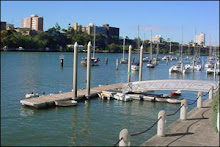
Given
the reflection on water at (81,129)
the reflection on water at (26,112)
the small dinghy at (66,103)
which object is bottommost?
the reflection on water at (81,129)

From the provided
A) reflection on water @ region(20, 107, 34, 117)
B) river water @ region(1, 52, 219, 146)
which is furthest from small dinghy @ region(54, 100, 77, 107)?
reflection on water @ region(20, 107, 34, 117)

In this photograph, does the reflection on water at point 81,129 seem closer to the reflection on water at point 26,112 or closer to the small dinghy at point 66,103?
the small dinghy at point 66,103

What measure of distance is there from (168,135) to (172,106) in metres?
14.6

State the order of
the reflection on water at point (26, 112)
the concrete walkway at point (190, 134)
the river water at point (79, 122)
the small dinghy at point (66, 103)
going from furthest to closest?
the small dinghy at point (66, 103)
the reflection on water at point (26, 112)
the river water at point (79, 122)
the concrete walkway at point (190, 134)

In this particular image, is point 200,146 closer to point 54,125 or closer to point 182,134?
point 182,134

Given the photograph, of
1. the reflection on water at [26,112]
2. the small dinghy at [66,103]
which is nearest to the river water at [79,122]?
the reflection on water at [26,112]

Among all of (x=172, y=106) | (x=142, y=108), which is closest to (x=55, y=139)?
(x=142, y=108)

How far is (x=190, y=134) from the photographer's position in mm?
14562

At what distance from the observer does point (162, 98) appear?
30250 millimetres

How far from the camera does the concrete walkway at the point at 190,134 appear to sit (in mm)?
13177

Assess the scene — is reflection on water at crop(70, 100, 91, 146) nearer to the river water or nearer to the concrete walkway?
the river water

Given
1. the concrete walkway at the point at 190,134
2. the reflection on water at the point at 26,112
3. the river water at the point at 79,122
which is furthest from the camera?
the reflection on water at the point at 26,112

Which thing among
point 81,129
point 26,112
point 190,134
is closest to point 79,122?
point 81,129

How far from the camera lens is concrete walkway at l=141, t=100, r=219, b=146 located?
1318 cm
